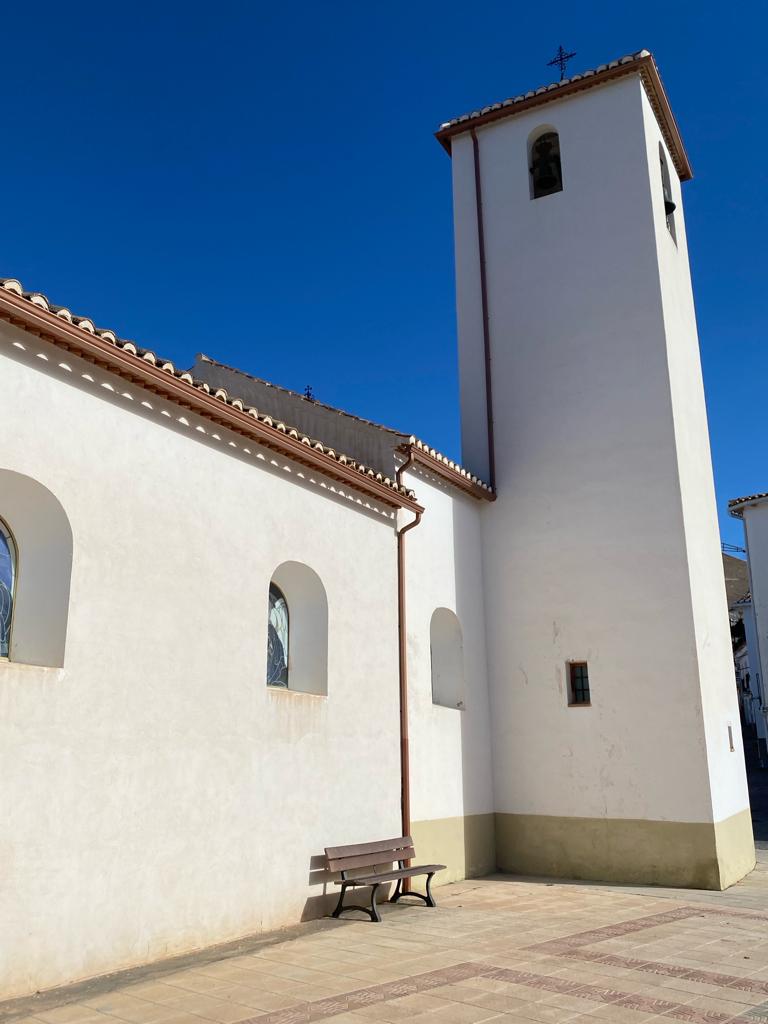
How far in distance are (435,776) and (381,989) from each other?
15.9 ft

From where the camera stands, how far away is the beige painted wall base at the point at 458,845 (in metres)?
10.4

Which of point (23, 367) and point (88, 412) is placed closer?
point (23, 367)

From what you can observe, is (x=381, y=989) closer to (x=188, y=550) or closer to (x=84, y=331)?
(x=188, y=550)

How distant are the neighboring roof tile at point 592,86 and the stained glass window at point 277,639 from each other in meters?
9.74

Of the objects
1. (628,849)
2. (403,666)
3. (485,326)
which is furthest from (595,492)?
(628,849)

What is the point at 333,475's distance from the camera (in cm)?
955

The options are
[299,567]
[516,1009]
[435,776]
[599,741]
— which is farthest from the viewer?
[599,741]

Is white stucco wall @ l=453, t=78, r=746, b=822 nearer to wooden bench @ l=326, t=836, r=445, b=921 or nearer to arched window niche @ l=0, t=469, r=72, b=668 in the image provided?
wooden bench @ l=326, t=836, r=445, b=921

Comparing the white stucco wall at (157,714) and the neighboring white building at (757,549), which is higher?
the neighboring white building at (757,549)

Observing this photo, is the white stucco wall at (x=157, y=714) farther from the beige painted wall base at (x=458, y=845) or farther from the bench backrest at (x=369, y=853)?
the beige painted wall base at (x=458, y=845)

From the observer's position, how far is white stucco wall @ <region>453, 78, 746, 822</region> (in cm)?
1151

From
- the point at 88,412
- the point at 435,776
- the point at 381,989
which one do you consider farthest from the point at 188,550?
the point at 435,776

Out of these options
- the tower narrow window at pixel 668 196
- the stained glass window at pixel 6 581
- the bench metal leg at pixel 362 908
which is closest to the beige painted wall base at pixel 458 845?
the bench metal leg at pixel 362 908

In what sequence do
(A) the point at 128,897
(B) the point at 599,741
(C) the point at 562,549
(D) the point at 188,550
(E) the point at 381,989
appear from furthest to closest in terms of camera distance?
(C) the point at 562,549, (B) the point at 599,741, (D) the point at 188,550, (A) the point at 128,897, (E) the point at 381,989
